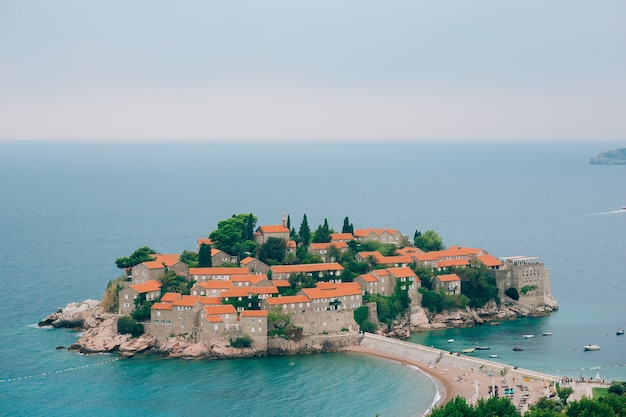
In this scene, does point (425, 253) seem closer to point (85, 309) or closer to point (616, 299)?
point (616, 299)

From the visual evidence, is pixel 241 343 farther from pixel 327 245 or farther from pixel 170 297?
pixel 327 245

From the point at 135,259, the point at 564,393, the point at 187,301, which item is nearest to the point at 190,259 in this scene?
the point at 135,259

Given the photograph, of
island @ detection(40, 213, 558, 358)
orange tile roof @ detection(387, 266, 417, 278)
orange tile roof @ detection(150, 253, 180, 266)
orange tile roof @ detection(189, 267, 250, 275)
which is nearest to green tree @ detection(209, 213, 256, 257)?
island @ detection(40, 213, 558, 358)

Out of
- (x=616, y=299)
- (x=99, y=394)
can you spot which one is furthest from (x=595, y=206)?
(x=99, y=394)

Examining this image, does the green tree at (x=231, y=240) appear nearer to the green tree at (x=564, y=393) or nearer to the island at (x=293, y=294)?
the island at (x=293, y=294)

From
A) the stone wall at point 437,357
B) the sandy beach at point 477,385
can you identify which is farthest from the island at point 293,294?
the sandy beach at point 477,385

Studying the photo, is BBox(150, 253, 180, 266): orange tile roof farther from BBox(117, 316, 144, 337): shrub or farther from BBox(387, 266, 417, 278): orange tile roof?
BBox(387, 266, 417, 278): orange tile roof
